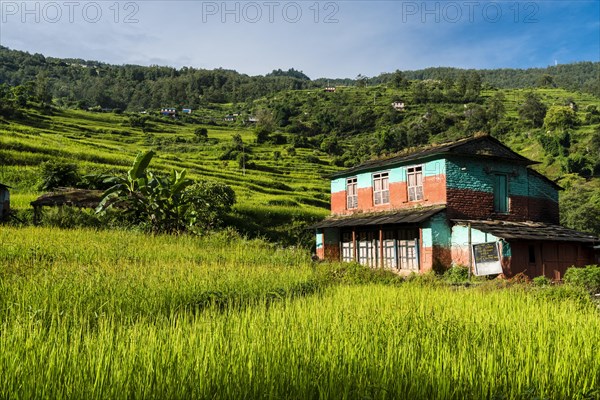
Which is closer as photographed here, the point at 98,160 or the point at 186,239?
the point at 186,239

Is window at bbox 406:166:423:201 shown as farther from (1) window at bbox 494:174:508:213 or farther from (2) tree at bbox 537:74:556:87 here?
(2) tree at bbox 537:74:556:87

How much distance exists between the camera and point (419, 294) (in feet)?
31.7

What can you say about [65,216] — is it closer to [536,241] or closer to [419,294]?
[419,294]

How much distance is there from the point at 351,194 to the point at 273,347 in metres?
22.9

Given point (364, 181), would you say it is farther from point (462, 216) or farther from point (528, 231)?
point (528, 231)

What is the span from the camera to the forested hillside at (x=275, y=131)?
3919 centimetres

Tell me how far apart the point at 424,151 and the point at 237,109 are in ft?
367

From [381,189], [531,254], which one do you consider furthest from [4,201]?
[531,254]

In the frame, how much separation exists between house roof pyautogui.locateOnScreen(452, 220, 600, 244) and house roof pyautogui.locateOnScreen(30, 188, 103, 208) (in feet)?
54.7

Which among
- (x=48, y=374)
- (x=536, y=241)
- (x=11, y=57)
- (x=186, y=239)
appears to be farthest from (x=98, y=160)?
(x=11, y=57)

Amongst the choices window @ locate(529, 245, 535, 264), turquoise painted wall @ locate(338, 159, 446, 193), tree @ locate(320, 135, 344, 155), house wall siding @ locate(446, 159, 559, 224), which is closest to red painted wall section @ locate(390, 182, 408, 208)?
turquoise painted wall @ locate(338, 159, 446, 193)

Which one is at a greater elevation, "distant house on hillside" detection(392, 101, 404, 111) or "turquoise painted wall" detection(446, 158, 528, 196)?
"distant house on hillside" detection(392, 101, 404, 111)

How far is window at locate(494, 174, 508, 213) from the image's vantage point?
2262cm

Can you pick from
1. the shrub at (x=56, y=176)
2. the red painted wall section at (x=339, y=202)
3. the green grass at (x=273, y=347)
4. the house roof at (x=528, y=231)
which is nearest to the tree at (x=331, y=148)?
the red painted wall section at (x=339, y=202)
